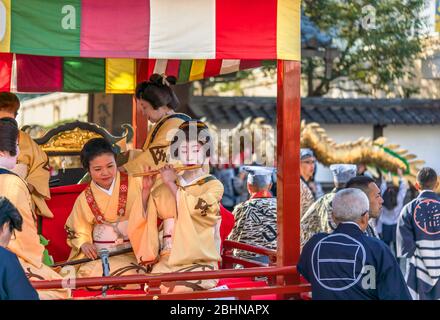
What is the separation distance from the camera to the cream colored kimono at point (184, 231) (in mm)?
5438

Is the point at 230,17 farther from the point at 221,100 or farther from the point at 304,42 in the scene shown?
the point at 221,100

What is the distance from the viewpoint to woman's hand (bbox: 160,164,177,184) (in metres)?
5.46

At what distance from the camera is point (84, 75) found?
8.05m

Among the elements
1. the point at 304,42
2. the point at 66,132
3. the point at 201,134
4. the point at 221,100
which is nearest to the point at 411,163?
the point at 304,42

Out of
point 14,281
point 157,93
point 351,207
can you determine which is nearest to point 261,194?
point 157,93

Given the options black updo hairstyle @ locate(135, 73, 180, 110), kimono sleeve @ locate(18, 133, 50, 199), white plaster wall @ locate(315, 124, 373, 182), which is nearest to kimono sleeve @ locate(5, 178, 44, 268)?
kimono sleeve @ locate(18, 133, 50, 199)

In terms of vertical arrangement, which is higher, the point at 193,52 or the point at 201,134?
the point at 193,52

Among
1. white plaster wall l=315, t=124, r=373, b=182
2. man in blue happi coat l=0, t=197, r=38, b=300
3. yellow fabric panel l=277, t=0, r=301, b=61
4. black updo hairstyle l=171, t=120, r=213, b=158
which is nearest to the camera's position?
man in blue happi coat l=0, t=197, r=38, b=300

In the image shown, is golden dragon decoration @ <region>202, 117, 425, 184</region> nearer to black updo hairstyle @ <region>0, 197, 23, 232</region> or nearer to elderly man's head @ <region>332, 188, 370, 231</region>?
elderly man's head @ <region>332, 188, 370, 231</region>

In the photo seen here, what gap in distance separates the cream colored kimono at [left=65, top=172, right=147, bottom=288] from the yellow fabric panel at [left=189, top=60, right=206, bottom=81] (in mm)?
1936

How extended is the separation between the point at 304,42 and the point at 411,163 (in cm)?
239

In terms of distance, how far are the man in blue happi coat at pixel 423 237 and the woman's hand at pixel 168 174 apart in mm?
3246

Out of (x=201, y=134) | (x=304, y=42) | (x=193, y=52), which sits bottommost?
(x=201, y=134)

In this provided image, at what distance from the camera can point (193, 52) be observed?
5.20 m
